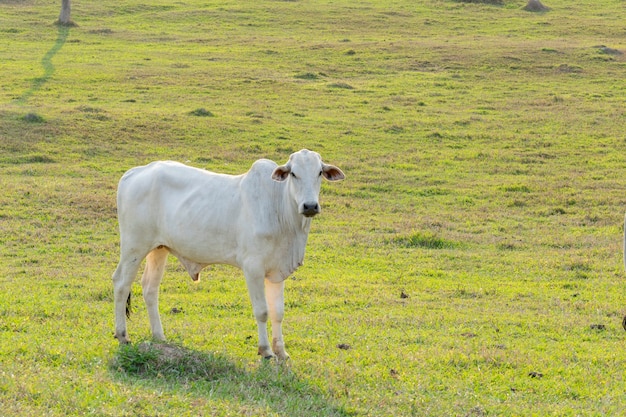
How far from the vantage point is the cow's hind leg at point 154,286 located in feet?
29.6

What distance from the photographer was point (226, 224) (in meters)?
8.65

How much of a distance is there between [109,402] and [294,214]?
2630 mm

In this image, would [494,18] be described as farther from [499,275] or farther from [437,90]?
[499,275]

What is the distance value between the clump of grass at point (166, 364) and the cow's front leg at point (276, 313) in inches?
26.1

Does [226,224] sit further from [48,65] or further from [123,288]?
[48,65]

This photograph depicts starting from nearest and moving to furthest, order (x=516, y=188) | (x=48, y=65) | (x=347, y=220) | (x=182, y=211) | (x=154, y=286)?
(x=182, y=211) → (x=154, y=286) → (x=347, y=220) → (x=516, y=188) → (x=48, y=65)

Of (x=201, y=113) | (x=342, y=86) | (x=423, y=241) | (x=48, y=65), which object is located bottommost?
(x=48, y=65)

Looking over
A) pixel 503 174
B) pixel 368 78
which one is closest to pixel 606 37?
pixel 368 78

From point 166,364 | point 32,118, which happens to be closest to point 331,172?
point 166,364

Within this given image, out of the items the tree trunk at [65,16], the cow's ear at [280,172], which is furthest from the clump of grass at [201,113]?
the tree trunk at [65,16]

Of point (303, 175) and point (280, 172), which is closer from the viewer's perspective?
point (303, 175)

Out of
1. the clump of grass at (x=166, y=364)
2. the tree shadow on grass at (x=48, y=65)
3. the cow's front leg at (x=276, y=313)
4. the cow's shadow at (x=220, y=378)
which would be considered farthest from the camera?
the tree shadow on grass at (x=48, y=65)

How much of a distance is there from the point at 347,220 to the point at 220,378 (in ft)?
29.2

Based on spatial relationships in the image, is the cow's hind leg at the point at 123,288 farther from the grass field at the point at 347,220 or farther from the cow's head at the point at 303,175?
the cow's head at the point at 303,175
